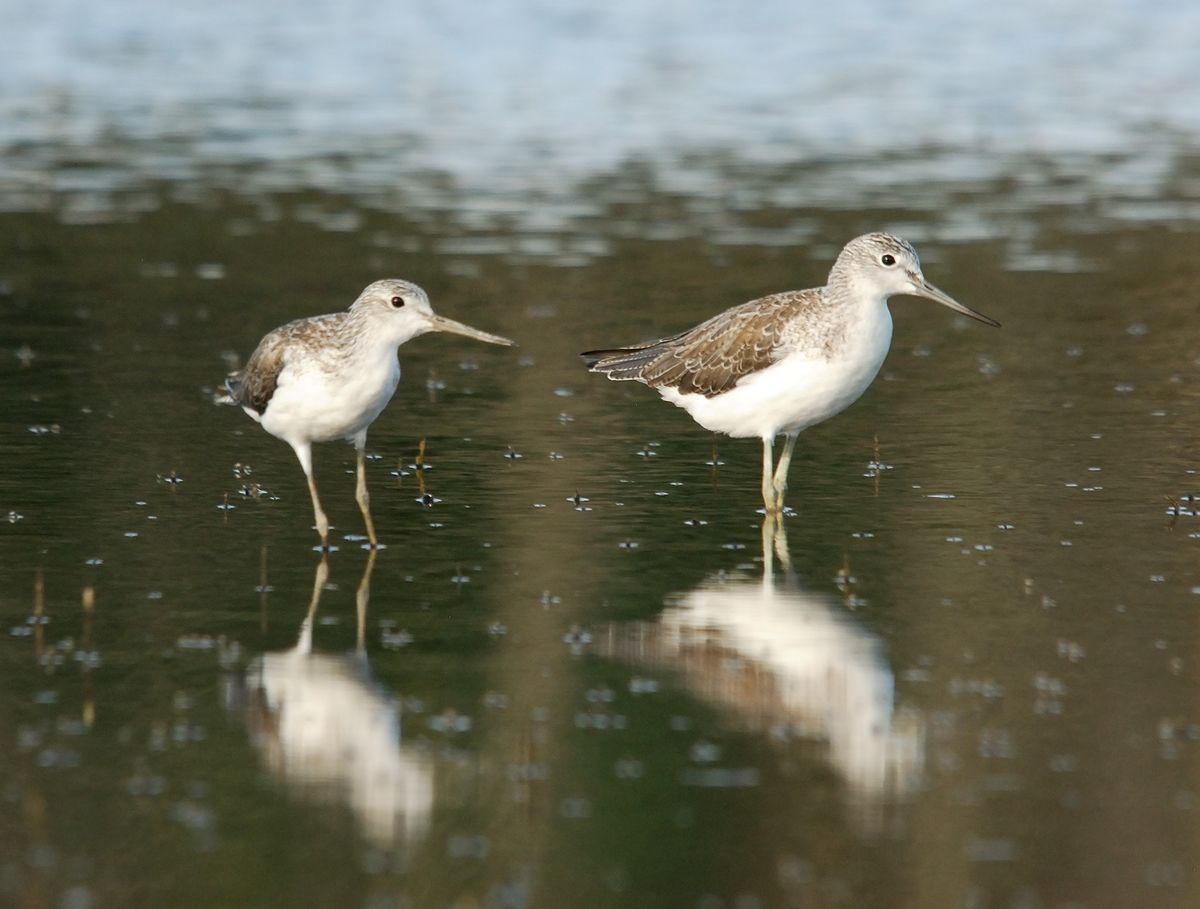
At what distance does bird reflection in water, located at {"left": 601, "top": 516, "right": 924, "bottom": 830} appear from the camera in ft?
28.5

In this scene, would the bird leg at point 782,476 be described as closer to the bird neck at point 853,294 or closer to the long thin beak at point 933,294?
the bird neck at point 853,294

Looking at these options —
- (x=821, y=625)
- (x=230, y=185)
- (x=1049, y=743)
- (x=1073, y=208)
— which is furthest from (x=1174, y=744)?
(x=230, y=185)

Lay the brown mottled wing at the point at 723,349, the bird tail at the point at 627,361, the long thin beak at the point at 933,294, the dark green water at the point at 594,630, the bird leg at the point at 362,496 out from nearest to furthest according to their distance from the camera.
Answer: the dark green water at the point at 594,630 → the bird leg at the point at 362,496 → the brown mottled wing at the point at 723,349 → the long thin beak at the point at 933,294 → the bird tail at the point at 627,361

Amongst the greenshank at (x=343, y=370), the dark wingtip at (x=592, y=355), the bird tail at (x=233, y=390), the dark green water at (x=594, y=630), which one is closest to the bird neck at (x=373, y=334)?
the greenshank at (x=343, y=370)

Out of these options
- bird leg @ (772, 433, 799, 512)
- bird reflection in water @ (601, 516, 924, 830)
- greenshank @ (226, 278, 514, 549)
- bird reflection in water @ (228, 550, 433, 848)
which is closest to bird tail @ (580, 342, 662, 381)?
bird leg @ (772, 433, 799, 512)

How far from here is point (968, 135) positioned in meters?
30.5

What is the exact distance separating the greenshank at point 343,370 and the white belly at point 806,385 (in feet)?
6.01

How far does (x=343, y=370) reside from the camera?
12203 millimetres

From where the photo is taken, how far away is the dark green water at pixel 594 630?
773 centimetres

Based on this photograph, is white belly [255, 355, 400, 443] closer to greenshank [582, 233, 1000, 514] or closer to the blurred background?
the blurred background

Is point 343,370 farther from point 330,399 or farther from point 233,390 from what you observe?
point 233,390

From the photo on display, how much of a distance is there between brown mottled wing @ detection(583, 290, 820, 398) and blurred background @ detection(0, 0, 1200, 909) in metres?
0.69

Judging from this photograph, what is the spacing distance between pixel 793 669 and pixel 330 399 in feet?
12.2

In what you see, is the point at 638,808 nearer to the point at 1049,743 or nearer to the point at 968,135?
the point at 1049,743
